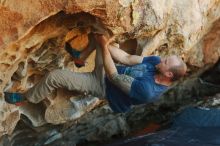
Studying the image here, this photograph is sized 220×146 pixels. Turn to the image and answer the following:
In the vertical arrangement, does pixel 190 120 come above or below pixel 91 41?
below

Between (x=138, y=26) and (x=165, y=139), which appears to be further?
(x=165, y=139)

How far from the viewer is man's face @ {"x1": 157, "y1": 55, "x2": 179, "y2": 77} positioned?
9.02 feet

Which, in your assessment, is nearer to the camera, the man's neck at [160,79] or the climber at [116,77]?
the climber at [116,77]

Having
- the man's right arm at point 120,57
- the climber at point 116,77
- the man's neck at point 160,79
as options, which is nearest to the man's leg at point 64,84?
the climber at point 116,77

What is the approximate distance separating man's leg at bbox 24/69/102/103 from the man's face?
39 centimetres

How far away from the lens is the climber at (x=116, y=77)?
2.76 m

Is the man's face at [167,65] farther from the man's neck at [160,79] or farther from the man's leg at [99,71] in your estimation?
the man's leg at [99,71]

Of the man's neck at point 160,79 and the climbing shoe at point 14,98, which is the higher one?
the man's neck at point 160,79

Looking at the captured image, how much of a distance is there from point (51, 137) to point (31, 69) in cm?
107

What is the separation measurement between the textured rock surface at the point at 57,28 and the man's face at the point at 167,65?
225 millimetres

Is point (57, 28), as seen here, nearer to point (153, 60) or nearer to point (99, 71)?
point (99, 71)

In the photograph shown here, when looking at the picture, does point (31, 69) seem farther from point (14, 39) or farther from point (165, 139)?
point (165, 139)

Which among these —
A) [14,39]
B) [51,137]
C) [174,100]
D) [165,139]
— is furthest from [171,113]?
[14,39]

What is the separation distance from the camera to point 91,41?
2885mm
